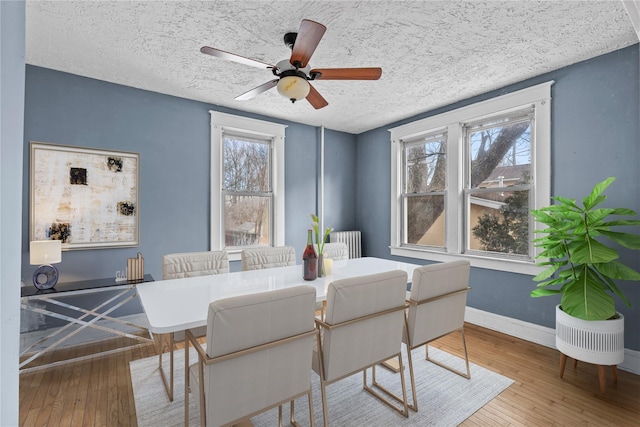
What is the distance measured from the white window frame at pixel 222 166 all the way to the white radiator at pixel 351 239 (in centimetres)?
91

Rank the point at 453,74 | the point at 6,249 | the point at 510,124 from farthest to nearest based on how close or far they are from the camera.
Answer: the point at 510,124 → the point at 453,74 → the point at 6,249

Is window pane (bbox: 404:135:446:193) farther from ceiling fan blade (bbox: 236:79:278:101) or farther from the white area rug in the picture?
ceiling fan blade (bbox: 236:79:278:101)

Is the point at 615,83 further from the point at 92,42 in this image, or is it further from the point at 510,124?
the point at 92,42

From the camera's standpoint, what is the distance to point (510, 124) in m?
3.25

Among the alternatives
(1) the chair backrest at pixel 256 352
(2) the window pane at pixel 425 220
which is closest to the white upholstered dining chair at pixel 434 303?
(1) the chair backrest at pixel 256 352

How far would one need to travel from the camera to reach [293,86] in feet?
6.68

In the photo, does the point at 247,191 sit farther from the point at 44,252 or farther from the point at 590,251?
the point at 590,251

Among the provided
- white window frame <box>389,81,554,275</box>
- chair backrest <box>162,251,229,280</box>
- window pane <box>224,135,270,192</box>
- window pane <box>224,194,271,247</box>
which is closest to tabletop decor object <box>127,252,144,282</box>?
chair backrest <box>162,251,229,280</box>

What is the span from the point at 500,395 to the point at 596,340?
0.80m

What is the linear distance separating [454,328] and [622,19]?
8.07 feet

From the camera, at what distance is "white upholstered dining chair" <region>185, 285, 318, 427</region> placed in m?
1.28

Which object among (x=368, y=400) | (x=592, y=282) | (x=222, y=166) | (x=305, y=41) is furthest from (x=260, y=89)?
(x=592, y=282)

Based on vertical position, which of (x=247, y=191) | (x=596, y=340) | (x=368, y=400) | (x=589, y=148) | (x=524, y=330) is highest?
(x=589, y=148)

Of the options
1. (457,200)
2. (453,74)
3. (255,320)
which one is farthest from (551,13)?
(255,320)
